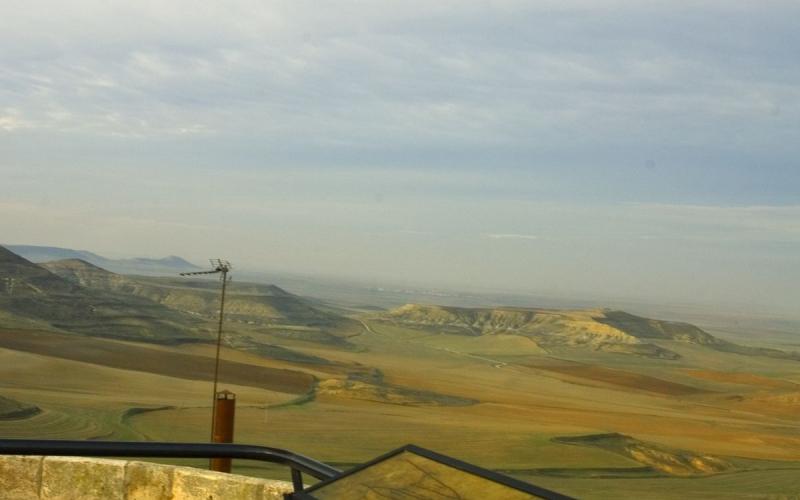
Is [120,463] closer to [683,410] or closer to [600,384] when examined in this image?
[683,410]

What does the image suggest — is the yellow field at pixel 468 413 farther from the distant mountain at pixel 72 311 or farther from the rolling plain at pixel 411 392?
the distant mountain at pixel 72 311

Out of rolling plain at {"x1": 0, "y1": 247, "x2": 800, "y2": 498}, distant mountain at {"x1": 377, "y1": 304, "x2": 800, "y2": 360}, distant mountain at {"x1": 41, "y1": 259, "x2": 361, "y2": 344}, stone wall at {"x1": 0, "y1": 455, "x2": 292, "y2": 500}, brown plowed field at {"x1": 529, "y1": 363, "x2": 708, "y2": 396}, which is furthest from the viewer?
distant mountain at {"x1": 377, "y1": 304, "x2": 800, "y2": 360}

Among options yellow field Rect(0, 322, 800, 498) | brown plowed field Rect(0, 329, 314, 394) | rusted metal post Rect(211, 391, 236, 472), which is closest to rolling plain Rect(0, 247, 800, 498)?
yellow field Rect(0, 322, 800, 498)

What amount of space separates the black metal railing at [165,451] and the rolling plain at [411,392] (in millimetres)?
22477

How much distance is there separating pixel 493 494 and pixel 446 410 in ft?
192

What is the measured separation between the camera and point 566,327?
153 metres

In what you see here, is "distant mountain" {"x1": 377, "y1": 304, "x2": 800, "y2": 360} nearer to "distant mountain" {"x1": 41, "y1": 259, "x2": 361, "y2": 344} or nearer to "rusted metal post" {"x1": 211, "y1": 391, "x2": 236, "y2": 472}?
"distant mountain" {"x1": 41, "y1": 259, "x2": 361, "y2": 344}

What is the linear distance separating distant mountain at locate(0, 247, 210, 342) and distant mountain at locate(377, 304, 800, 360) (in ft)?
190

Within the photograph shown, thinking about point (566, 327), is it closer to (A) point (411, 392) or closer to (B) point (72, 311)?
(B) point (72, 311)

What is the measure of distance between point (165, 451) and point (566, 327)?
151 m

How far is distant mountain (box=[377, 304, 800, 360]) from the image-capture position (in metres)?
141

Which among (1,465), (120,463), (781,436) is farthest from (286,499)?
(781,436)

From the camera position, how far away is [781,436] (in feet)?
202

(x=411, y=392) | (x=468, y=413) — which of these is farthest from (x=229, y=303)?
(x=468, y=413)
